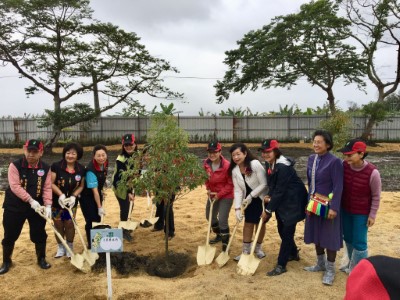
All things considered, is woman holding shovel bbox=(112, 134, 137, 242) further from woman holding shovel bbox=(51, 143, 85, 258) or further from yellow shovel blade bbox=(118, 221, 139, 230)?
woman holding shovel bbox=(51, 143, 85, 258)

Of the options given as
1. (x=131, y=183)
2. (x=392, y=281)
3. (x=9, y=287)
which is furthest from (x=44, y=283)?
(x=392, y=281)

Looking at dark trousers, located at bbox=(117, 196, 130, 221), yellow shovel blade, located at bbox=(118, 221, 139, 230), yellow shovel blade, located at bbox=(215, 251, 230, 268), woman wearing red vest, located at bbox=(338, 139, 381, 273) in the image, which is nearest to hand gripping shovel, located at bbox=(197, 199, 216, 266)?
yellow shovel blade, located at bbox=(215, 251, 230, 268)

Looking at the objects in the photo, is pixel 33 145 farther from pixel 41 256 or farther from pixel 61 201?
pixel 41 256

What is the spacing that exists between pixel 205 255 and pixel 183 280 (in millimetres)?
604

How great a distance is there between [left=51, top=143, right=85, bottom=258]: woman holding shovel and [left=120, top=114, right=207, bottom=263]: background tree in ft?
2.49

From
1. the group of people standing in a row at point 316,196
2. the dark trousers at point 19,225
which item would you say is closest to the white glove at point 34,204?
the dark trousers at point 19,225

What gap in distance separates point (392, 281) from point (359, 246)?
3.23 m

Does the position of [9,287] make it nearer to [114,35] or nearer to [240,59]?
[114,35]

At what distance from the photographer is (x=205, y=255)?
4.48 m

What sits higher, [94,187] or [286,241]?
[94,187]

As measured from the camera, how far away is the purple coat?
11.7 feet

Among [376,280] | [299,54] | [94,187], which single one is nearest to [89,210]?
[94,187]

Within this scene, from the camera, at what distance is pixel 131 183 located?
4.14m

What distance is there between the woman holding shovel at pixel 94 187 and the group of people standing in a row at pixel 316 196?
1459mm
